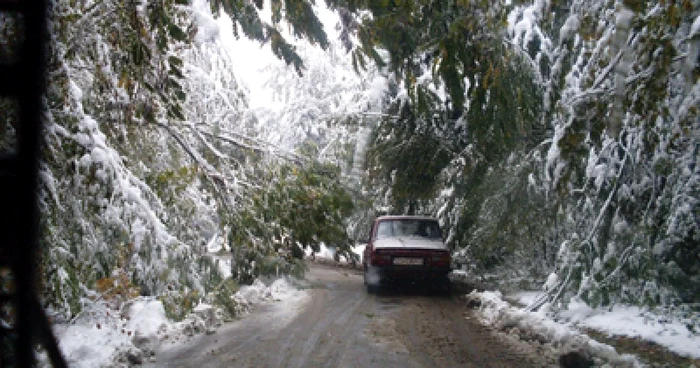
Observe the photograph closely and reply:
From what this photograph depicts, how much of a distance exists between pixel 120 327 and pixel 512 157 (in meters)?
7.51

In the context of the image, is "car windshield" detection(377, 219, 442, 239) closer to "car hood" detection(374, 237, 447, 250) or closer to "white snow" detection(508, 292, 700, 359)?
"car hood" detection(374, 237, 447, 250)

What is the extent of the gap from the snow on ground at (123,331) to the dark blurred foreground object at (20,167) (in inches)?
34.3

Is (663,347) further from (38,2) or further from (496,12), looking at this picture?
(38,2)

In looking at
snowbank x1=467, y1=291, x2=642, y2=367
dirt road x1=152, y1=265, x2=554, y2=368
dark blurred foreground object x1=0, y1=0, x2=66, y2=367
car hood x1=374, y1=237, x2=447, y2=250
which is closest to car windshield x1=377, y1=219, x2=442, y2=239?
car hood x1=374, y1=237, x2=447, y2=250

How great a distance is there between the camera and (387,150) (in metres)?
12.9

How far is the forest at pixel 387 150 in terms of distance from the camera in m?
4.93

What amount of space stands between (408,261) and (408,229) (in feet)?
4.64

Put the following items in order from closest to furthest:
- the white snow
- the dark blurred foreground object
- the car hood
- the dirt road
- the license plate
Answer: the dark blurred foreground object
the dirt road
the white snow
the license plate
the car hood

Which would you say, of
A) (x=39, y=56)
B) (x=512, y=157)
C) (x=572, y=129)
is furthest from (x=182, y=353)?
(x=512, y=157)

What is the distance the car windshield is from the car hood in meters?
0.26

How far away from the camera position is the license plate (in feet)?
37.7

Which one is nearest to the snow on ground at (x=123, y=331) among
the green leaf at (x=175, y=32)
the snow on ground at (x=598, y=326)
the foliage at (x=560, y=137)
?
the green leaf at (x=175, y=32)

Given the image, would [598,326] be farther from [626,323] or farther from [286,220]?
[286,220]

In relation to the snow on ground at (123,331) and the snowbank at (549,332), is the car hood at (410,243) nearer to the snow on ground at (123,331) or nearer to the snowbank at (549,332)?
the snowbank at (549,332)
